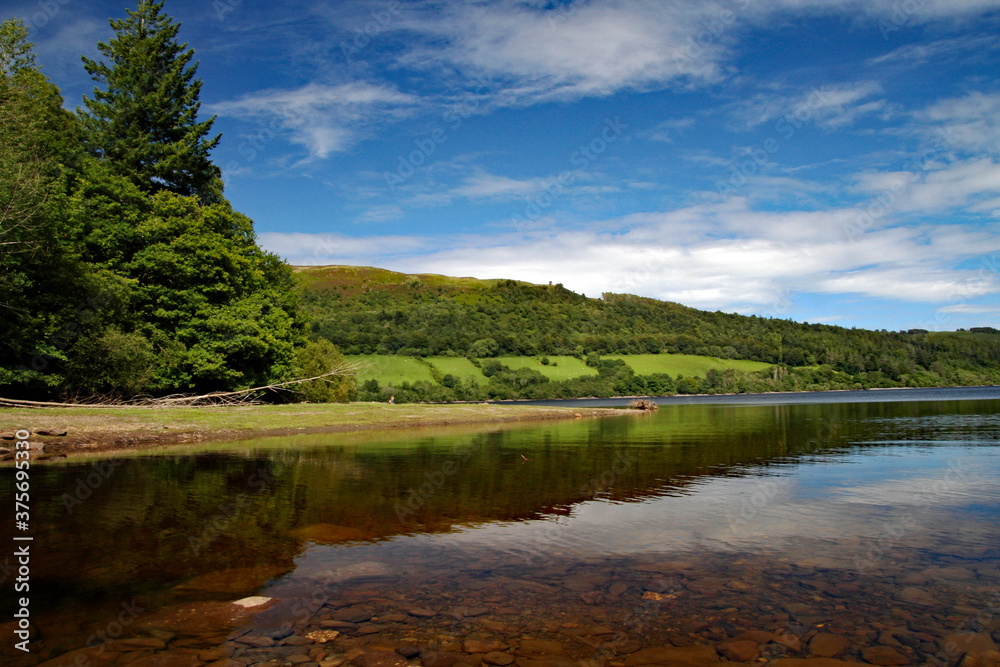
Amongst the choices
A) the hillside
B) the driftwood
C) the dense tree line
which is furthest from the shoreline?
the hillside

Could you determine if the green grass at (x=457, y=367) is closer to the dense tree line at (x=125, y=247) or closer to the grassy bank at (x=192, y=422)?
the dense tree line at (x=125, y=247)

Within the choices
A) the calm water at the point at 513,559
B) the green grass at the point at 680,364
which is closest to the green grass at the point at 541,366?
the green grass at the point at 680,364

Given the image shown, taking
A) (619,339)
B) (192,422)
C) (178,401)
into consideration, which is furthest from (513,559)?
(619,339)

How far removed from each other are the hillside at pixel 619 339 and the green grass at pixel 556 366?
3.99 m

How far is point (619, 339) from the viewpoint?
17025 centimetres

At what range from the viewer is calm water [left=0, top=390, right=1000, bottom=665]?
21.4 ft

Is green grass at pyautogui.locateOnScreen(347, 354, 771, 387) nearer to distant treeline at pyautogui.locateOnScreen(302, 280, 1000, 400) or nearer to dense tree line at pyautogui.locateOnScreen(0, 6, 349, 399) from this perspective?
distant treeline at pyautogui.locateOnScreen(302, 280, 1000, 400)

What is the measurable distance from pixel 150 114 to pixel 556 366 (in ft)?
368

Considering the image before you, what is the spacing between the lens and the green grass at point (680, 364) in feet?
519

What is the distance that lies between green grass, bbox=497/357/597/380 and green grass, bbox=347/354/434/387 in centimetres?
2402

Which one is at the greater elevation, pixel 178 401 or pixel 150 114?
pixel 150 114

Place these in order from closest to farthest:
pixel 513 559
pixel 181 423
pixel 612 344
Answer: pixel 513 559 → pixel 181 423 → pixel 612 344

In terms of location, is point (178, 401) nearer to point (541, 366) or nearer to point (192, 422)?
point (192, 422)

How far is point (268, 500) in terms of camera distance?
14.0 m
